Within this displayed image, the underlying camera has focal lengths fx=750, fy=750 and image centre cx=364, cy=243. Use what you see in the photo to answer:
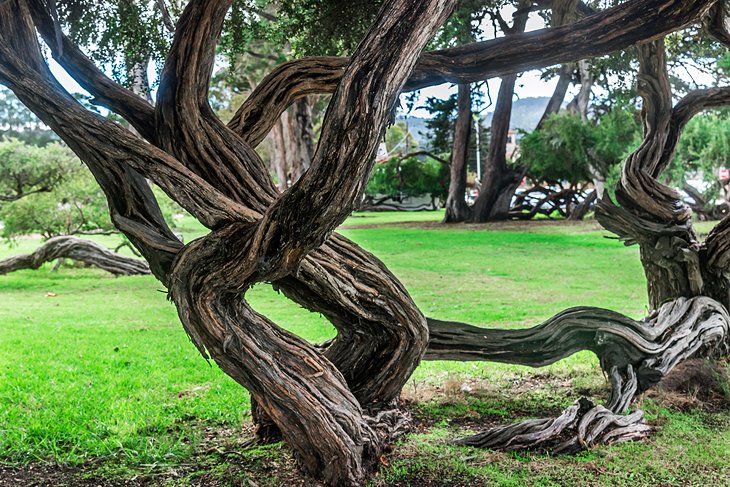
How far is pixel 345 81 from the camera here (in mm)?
3076

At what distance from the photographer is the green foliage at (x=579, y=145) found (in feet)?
59.6

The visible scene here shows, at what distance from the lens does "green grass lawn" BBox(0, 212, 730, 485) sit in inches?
163

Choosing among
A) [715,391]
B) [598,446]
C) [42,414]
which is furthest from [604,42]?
[42,414]

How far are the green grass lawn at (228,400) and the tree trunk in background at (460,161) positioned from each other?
9.98 meters

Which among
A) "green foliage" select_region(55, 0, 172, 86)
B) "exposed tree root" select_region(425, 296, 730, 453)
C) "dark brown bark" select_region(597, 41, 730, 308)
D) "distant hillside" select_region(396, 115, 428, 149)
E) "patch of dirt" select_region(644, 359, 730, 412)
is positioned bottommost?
"patch of dirt" select_region(644, 359, 730, 412)

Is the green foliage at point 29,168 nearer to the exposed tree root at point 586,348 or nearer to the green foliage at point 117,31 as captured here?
the green foliage at point 117,31

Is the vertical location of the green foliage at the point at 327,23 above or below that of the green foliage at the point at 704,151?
above

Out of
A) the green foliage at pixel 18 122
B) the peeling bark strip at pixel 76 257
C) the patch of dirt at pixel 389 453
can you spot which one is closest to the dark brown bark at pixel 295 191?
the patch of dirt at pixel 389 453

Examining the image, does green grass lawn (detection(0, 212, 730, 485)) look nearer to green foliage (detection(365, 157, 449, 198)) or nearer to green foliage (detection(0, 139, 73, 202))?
green foliage (detection(0, 139, 73, 202))

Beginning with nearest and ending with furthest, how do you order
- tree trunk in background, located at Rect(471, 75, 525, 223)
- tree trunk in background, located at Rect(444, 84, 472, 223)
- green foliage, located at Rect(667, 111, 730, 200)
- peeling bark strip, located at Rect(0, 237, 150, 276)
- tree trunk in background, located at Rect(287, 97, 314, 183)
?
1. peeling bark strip, located at Rect(0, 237, 150, 276)
2. green foliage, located at Rect(667, 111, 730, 200)
3. tree trunk in background, located at Rect(287, 97, 314, 183)
4. tree trunk in background, located at Rect(444, 84, 472, 223)
5. tree trunk in background, located at Rect(471, 75, 525, 223)

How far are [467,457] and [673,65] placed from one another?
7.07 metres

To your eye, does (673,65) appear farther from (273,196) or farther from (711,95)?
(273,196)

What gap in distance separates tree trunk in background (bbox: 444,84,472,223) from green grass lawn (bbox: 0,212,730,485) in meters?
9.98

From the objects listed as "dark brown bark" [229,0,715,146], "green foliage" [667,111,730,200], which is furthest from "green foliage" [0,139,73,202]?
"green foliage" [667,111,730,200]
